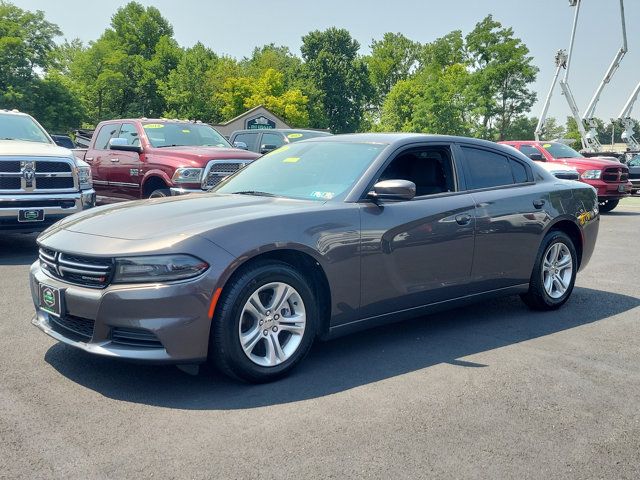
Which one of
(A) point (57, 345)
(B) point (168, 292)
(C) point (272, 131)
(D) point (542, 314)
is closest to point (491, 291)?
(D) point (542, 314)

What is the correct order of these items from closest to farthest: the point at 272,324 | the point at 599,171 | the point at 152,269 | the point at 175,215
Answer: the point at 152,269
the point at 272,324
the point at 175,215
the point at 599,171

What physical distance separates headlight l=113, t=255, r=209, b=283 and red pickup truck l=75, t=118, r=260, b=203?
233 inches

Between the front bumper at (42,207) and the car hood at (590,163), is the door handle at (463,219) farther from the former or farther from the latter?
the car hood at (590,163)

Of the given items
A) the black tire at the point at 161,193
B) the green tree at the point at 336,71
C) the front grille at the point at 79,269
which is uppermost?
the green tree at the point at 336,71

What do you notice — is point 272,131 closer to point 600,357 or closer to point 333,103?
point 600,357

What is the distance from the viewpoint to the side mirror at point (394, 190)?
4.49 meters

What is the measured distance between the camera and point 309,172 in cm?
504

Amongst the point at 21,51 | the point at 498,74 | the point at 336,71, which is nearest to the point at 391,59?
the point at 336,71

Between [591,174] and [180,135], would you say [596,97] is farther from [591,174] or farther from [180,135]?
[180,135]

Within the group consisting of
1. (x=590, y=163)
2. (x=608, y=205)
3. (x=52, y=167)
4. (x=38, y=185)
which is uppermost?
(x=590, y=163)

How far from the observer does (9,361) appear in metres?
4.34

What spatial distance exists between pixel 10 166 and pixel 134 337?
5.81 metres

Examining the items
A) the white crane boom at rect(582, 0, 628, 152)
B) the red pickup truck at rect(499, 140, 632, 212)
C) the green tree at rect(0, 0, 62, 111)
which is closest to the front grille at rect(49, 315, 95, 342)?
the red pickup truck at rect(499, 140, 632, 212)

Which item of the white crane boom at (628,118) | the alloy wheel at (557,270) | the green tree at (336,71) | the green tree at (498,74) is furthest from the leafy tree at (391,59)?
the alloy wheel at (557,270)
